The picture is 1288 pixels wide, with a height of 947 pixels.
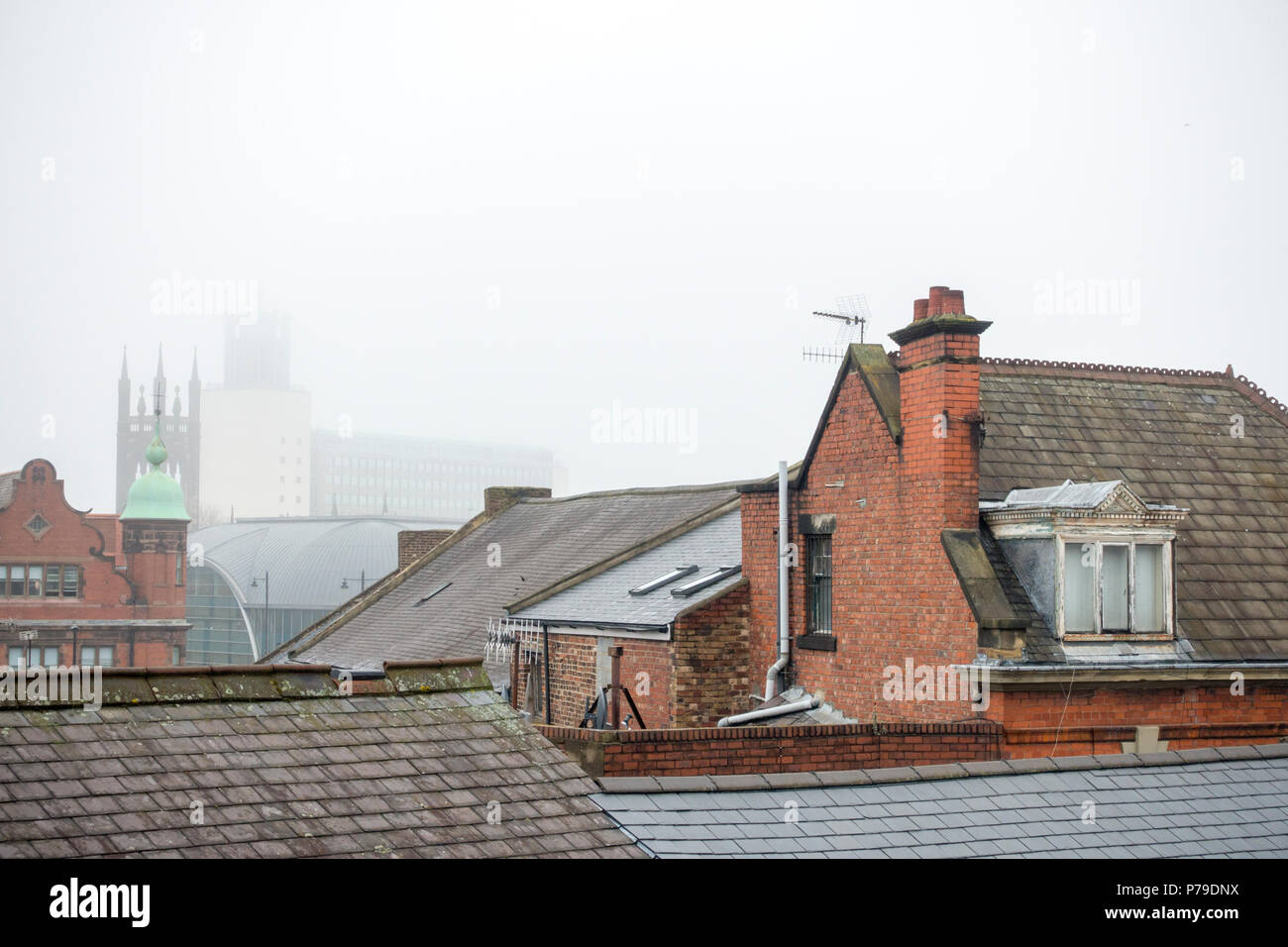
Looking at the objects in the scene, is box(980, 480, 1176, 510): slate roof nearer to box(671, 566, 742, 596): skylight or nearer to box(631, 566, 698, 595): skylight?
box(671, 566, 742, 596): skylight

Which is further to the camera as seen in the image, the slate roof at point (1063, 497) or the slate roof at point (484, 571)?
the slate roof at point (484, 571)

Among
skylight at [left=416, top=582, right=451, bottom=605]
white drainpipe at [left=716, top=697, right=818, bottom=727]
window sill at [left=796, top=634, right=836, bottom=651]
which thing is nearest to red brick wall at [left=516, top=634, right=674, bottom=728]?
white drainpipe at [left=716, top=697, right=818, bottom=727]

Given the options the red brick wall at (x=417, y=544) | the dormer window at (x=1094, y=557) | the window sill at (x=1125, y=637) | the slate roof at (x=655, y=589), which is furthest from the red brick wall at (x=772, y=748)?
the red brick wall at (x=417, y=544)

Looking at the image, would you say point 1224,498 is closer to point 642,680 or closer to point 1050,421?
point 1050,421

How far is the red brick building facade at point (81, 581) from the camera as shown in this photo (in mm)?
65750

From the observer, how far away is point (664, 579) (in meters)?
23.3

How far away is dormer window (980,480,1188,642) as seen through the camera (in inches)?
619

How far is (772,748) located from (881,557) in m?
4.66

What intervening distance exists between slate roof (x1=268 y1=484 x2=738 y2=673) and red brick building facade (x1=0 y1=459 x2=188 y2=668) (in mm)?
33466

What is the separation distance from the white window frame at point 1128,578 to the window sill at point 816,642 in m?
3.54

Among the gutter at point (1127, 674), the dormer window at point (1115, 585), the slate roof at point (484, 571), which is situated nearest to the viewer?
the gutter at point (1127, 674)

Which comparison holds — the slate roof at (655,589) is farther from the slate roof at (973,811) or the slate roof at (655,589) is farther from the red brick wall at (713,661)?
the slate roof at (973,811)

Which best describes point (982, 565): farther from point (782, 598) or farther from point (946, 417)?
point (782, 598)

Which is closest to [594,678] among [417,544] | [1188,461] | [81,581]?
[1188,461]
